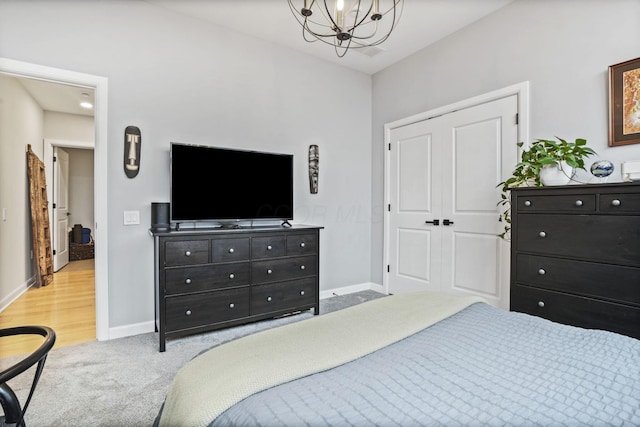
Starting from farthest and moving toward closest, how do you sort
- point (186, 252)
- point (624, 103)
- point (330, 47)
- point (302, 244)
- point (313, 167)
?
point (313, 167) < point (330, 47) < point (302, 244) < point (186, 252) < point (624, 103)

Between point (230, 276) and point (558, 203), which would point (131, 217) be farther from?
point (558, 203)

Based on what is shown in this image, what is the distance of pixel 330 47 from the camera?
3.60m

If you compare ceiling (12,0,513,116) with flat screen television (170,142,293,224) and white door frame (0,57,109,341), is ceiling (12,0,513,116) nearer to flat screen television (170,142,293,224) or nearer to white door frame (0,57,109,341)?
white door frame (0,57,109,341)

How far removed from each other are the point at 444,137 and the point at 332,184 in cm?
136

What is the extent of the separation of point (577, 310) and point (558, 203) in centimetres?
66

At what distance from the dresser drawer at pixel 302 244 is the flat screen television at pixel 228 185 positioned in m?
0.31

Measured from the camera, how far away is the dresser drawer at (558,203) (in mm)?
1922

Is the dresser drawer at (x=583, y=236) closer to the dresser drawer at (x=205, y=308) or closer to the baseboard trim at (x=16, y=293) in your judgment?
the dresser drawer at (x=205, y=308)

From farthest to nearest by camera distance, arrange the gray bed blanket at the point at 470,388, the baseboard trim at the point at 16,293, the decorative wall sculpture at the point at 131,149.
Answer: the baseboard trim at the point at 16,293 → the decorative wall sculpture at the point at 131,149 → the gray bed blanket at the point at 470,388

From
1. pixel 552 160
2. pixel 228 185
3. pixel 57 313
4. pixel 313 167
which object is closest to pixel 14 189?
pixel 57 313

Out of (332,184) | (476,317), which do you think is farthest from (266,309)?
(476,317)

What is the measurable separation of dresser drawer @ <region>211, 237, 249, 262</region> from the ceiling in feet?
6.77

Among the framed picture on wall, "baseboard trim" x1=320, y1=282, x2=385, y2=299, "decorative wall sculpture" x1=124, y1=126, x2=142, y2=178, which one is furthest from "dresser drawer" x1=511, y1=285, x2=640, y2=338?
"decorative wall sculpture" x1=124, y1=126, x2=142, y2=178

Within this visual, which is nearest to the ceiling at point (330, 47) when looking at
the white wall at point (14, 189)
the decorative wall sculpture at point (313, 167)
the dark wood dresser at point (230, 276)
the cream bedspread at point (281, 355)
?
the white wall at point (14, 189)
